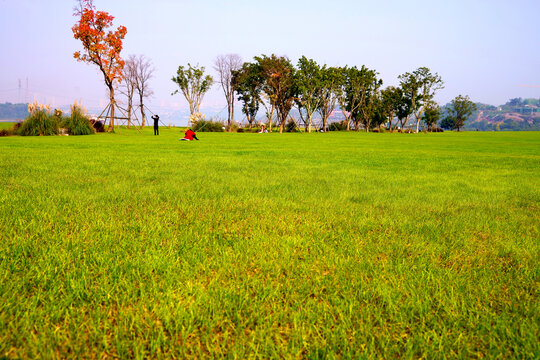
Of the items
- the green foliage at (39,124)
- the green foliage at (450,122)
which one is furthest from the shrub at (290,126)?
the green foliage at (450,122)

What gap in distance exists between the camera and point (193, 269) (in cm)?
238

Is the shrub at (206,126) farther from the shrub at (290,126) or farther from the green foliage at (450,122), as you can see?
the green foliage at (450,122)

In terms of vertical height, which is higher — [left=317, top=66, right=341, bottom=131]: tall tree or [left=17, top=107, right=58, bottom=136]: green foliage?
[left=317, top=66, right=341, bottom=131]: tall tree

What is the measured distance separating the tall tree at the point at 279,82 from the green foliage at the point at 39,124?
29.9 m

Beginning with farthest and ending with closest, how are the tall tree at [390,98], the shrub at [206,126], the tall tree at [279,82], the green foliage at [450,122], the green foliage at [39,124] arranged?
1. the green foliage at [450,122]
2. the tall tree at [390,98]
3. the tall tree at [279,82]
4. the shrub at [206,126]
5. the green foliage at [39,124]

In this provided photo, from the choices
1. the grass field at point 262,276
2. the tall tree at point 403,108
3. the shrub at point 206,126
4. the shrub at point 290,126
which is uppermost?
the tall tree at point 403,108

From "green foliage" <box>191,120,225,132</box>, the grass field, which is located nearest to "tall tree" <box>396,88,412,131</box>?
"green foliage" <box>191,120,225,132</box>

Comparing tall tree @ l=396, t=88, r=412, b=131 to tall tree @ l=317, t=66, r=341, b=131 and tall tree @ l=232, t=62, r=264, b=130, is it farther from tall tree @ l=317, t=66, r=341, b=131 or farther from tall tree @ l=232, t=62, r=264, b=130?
tall tree @ l=232, t=62, r=264, b=130

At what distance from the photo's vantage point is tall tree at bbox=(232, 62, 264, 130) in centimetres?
5112

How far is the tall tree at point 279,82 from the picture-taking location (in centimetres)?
4634

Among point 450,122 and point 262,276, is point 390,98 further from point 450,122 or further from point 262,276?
point 262,276

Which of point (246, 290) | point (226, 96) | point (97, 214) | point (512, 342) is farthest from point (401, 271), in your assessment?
point (226, 96)

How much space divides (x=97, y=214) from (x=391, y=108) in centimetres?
7435

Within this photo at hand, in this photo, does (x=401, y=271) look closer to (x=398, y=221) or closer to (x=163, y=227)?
(x=398, y=221)
